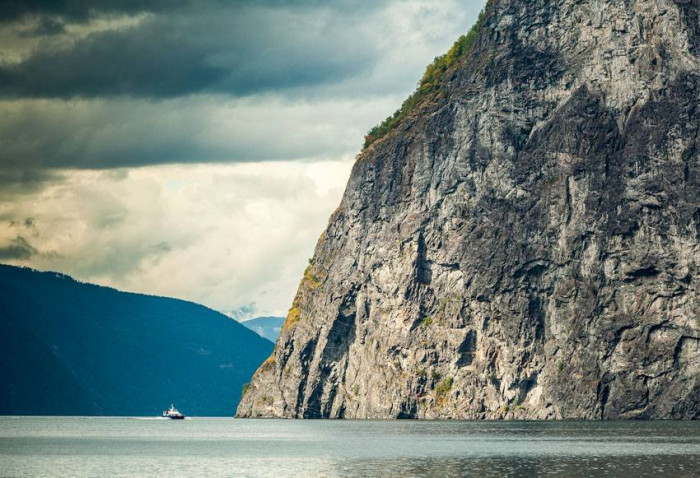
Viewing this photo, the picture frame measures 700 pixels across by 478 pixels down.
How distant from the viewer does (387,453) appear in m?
97.6

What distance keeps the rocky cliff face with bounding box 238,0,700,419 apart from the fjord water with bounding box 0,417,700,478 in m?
19.9

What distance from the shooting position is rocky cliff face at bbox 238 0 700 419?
162125mm

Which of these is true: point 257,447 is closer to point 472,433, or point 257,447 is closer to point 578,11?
point 472,433

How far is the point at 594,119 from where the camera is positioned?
17175 centimetres

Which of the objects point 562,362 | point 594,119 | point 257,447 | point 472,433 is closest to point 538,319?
point 562,362

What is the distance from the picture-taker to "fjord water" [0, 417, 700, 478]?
80.4 metres

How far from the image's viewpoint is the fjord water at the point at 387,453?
8038 centimetres

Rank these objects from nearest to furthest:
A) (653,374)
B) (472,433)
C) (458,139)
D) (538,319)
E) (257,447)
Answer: (257,447) → (472,433) → (653,374) → (538,319) → (458,139)

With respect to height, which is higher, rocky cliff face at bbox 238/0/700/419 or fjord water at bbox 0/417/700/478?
rocky cliff face at bbox 238/0/700/419

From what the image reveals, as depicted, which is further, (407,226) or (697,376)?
(407,226)

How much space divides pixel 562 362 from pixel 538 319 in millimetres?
7584

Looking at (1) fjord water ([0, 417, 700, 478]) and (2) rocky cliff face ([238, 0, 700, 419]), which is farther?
(2) rocky cliff face ([238, 0, 700, 419])

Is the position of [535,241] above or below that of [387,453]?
above

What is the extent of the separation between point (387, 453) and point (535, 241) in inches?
3153
